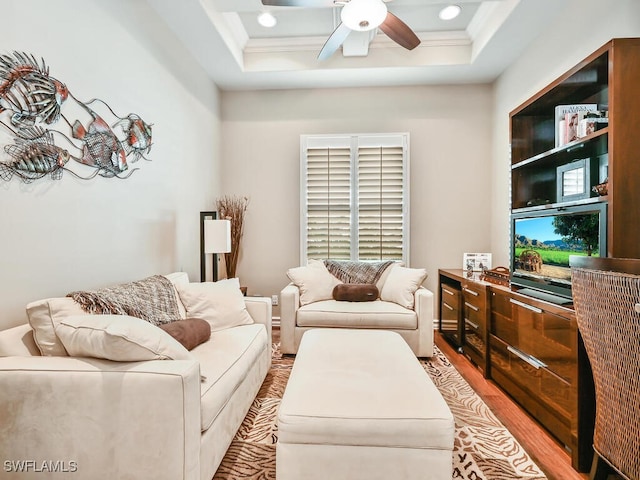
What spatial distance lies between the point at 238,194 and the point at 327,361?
2.93 meters

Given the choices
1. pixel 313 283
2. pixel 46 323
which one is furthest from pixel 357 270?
pixel 46 323

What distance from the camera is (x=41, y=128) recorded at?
5.55ft

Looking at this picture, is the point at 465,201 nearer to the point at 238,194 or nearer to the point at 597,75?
the point at 597,75

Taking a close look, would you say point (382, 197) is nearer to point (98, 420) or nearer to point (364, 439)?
point (364, 439)

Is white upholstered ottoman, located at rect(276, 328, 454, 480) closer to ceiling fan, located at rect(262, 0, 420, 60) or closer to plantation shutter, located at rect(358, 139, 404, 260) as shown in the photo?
ceiling fan, located at rect(262, 0, 420, 60)

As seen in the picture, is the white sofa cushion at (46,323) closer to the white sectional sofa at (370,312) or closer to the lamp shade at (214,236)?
the lamp shade at (214,236)

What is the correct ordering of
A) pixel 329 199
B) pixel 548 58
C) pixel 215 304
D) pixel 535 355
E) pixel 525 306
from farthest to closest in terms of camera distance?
pixel 329 199 < pixel 548 58 < pixel 215 304 < pixel 525 306 < pixel 535 355

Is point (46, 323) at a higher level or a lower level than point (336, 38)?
lower

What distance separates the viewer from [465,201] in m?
4.06

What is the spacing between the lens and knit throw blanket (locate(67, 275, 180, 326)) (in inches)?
66.1

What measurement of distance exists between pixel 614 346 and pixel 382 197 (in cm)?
305

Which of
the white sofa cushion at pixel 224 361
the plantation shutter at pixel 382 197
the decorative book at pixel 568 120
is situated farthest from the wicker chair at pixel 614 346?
the plantation shutter at pixel 382 197

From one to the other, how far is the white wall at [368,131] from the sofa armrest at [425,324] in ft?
3.82

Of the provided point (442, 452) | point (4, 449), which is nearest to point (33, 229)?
point (4, 449)
